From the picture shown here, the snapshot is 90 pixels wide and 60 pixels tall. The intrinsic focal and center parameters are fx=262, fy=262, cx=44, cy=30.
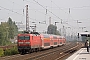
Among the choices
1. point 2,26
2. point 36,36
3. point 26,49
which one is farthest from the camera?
point 2,26

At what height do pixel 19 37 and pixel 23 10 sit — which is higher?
pixel 23 10

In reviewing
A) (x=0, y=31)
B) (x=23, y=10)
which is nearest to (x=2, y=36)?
(x=0, y=31)

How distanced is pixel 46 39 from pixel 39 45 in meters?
6.86

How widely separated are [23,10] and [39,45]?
38.9ft

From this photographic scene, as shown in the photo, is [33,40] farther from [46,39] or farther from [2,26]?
[2,26]

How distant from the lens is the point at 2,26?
10081cm

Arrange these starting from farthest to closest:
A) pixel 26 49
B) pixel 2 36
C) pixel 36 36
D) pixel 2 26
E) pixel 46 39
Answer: pixel 2 26
pixel 2 36
pixel 46 39
pixel 36 36
pixel 26 49

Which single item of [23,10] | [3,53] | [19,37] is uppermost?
[23,10]

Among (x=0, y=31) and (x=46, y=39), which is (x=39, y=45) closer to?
(x=46, y=39)

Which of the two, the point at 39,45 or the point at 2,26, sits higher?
the point at 2,26

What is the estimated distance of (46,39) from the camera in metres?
49.3

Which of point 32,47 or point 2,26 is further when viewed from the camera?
point 2,26

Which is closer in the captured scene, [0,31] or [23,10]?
[23,10]

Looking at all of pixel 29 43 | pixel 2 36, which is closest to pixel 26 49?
pixel 29 43
